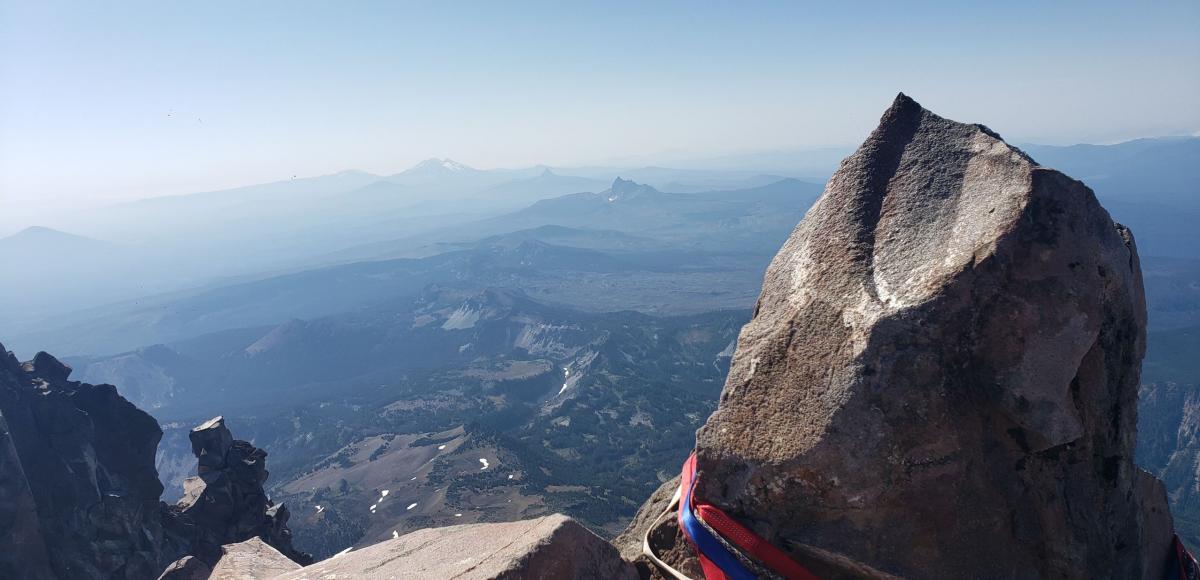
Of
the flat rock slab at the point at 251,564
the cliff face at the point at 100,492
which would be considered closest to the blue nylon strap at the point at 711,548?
the flat rock slab at the point at 251,564

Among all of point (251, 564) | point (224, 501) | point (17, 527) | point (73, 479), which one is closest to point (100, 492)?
point (73, 479)

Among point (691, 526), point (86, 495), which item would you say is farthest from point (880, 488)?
point (86, 495)


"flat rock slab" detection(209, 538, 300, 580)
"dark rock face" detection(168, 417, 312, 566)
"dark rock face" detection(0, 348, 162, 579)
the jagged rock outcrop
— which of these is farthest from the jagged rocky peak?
the jagged rock outcrop

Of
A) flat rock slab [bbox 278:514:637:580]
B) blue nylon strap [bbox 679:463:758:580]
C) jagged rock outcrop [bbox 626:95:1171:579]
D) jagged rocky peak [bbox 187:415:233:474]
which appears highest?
jagged rock outcrop [bbox 626:95:1171:579]

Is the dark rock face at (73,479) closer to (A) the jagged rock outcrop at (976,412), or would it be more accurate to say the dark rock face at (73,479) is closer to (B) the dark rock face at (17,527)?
(B) the dark rock face at (17,527)

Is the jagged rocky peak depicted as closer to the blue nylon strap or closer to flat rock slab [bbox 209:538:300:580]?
flat rock slab [bbox 209:538:300:580]

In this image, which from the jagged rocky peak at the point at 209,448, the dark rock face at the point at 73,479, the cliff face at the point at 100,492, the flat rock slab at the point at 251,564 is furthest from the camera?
the jagged rocky peak at the point at 209,448

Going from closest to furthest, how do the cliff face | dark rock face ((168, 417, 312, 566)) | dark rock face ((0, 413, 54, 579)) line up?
dark rock face ((0, 413, 54, 579)) < the cliff face < dark rock face ((168, 417, 312, 566))
